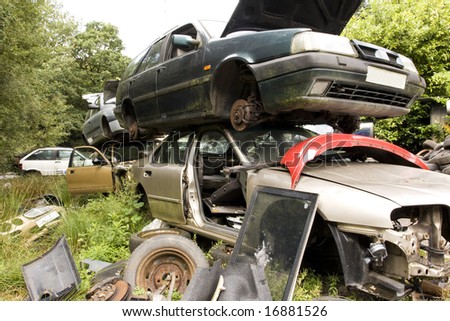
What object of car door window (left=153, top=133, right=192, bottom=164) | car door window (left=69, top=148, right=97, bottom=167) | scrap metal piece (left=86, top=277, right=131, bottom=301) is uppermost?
car door window (left=153, top=133, right=192, bottom=164)

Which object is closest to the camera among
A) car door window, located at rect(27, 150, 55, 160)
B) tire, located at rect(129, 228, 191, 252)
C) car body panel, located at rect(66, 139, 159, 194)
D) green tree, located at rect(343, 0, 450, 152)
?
tire, located at rect(129, 228, 191, 252)

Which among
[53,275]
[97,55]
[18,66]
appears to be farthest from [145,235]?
[97,55]

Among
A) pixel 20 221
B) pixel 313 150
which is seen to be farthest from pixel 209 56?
pixel 20 221

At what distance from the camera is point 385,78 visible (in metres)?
3.21

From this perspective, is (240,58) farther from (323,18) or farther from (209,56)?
(323,18)

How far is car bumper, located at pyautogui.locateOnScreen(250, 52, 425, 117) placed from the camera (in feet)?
9.50

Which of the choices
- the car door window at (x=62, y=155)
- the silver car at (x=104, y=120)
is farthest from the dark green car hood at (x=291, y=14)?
the car door window at (x=62, y=155)

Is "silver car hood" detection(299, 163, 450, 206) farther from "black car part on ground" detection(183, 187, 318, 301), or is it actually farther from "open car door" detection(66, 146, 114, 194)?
"open car door" detection(66, 146, 114, 194)

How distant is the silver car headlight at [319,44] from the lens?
2.92 meters

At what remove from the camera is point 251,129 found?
3.59m

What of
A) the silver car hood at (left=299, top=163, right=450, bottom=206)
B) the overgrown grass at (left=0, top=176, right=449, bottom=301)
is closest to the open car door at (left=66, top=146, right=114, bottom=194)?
the overgrown grass at (left=0, top=176, right=449, bottom=301)

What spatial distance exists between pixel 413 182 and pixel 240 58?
1.80 meters

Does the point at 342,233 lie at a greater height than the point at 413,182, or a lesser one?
lesser

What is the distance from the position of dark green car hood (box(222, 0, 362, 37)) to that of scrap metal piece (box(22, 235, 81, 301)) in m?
2.65
